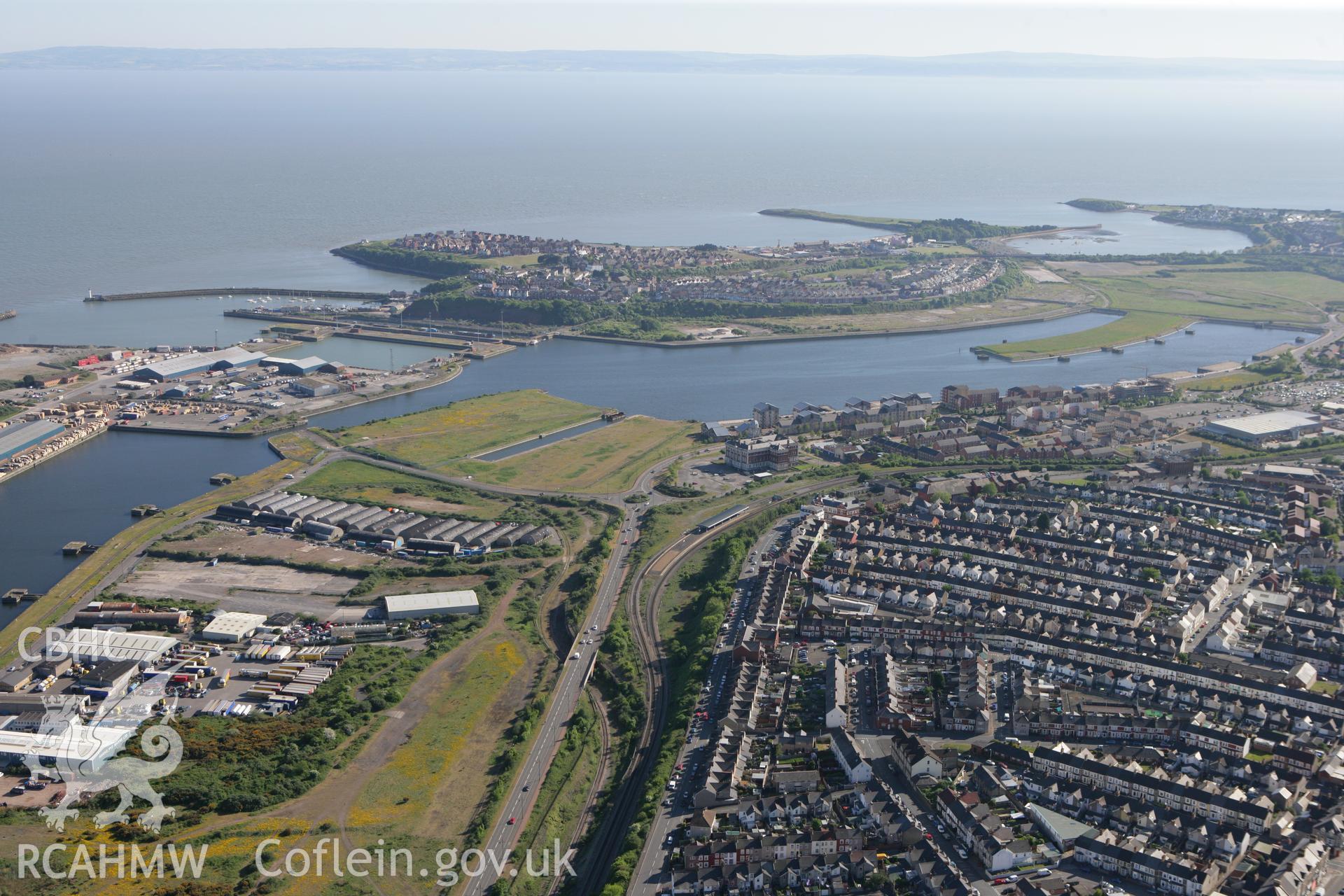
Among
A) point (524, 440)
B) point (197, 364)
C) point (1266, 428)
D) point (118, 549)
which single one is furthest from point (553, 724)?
point (197, 364)

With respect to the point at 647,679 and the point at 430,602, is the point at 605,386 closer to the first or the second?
the point at 430,602

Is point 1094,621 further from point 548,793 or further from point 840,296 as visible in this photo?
point 840,296

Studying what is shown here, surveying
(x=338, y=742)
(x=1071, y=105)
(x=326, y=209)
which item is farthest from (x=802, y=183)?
(x=1071, y=105)

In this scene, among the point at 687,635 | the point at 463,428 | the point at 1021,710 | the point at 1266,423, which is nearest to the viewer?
the point at 1021,710

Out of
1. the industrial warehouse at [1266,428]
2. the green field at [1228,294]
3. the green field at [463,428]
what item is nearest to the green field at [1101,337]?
the green field at [1228,294]

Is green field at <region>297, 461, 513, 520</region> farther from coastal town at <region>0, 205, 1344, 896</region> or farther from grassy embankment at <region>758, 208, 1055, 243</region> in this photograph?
grassy embankment at <region>758, 208, 1055, 243</region>

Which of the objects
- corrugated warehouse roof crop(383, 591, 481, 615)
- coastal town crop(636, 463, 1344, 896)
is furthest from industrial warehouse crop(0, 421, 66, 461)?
coastal town crop(636, 463, 1344, 896)

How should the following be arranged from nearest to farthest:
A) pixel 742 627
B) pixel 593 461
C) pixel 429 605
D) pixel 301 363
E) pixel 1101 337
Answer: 1. pixel 742 627
2. pixel 429 605
3. pixel 593 461
4. pixel 301 363
5. pixel 1101 337

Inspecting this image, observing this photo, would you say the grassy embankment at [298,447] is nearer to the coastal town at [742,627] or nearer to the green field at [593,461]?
the coastal town at [742,627]
